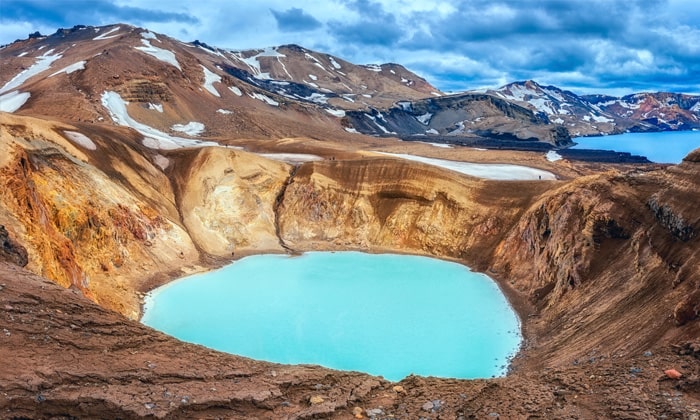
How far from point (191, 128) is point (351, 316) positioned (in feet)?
217

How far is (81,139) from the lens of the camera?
4069 cm

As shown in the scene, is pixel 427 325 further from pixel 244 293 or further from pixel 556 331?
pixel 244 293

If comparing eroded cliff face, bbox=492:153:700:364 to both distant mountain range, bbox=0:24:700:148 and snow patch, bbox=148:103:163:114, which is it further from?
snow patch, bbox=148:103:163:114

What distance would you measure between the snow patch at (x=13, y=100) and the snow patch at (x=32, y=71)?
9705 millimetres

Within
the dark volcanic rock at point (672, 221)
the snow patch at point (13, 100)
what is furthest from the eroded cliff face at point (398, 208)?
the snow patch at point (13, 100)

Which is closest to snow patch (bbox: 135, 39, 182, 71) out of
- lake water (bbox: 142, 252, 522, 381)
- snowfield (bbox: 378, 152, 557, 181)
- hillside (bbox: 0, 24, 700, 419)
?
hillside (bbox: 0, 24, 700, 419)

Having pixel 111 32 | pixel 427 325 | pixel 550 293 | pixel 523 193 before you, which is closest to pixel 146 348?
pixel 427 325

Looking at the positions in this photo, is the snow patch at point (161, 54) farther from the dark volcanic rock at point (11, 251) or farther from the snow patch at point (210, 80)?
the dark volcanic rock at point (11, 251)

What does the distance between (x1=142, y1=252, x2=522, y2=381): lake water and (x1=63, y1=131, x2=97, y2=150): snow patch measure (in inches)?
575

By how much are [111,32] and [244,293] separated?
133m

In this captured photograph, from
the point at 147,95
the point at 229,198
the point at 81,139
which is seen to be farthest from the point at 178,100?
the point at 229,198

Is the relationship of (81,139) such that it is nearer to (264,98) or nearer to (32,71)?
(32,71)

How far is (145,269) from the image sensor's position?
111 ft

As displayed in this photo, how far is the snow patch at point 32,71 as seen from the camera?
94287 mm
